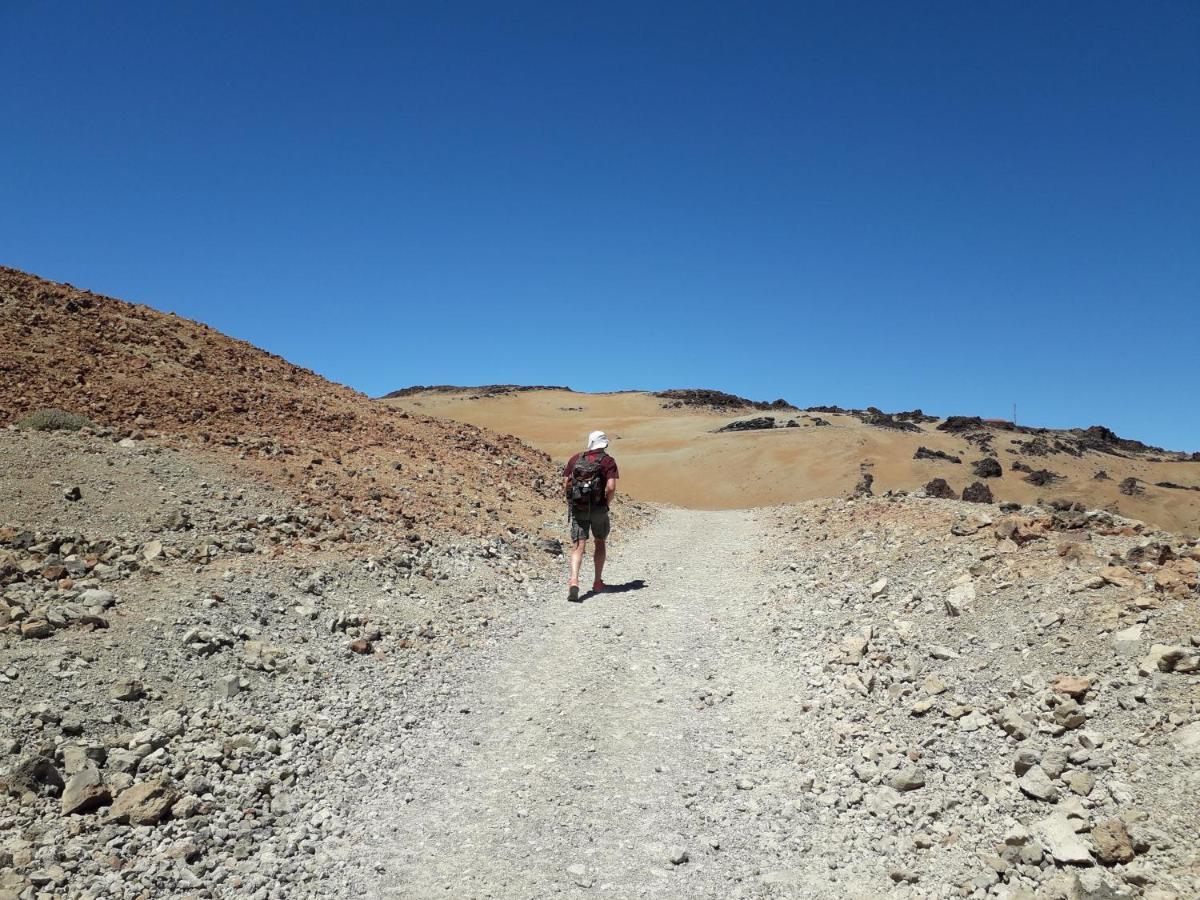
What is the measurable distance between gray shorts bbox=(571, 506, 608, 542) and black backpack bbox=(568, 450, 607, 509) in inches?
3.8

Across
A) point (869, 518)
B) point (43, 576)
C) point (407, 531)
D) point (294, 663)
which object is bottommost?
point (294, 663)

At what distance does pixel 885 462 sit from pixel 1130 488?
9.28 m

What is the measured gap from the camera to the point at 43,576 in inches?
305

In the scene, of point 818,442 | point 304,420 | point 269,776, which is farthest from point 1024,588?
point 818,442

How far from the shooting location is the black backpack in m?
11.4

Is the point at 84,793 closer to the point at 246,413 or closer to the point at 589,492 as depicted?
the point at 589,492

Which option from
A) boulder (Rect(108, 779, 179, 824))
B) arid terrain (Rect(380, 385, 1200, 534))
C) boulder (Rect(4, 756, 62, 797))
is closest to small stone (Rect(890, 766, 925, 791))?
boulder (Rect(108, 779, 179, 824))

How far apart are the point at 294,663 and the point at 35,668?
2031 mm

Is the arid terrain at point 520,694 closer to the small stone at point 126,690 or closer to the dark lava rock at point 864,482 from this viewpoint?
the small stone at point 126,690

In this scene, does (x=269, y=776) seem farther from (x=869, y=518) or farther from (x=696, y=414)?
(x=696, y=414)

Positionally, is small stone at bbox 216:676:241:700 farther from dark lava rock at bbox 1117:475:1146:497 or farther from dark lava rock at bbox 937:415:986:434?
dark lava rock at bbox 937:415:986:434

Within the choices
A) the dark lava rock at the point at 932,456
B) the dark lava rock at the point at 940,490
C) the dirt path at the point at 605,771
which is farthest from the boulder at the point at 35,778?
the dark lava rock at the point at 932,456

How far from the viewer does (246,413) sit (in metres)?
14.8

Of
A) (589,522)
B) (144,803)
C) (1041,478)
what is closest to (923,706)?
(144,803)
